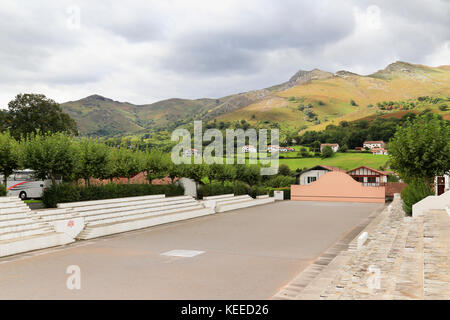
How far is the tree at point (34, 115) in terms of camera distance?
46.6 m

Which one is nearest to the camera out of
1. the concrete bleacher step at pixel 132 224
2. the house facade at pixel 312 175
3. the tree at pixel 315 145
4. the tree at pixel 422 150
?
the concrete bleacher step at pixel 132 224

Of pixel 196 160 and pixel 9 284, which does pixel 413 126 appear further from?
pixel 9 284

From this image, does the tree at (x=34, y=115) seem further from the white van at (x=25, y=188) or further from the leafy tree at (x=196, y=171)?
the leafy tree at (x=196, y=171)

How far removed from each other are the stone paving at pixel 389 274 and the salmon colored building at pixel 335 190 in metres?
32.6

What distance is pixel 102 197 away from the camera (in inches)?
736

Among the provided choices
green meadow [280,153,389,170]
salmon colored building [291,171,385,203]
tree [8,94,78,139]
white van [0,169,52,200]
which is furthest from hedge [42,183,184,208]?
green meadow [280,153,389,170]

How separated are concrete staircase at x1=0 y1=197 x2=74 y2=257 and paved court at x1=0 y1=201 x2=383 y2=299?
0.43 metres

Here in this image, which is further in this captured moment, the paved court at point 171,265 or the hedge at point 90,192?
the hedge at point 90,192

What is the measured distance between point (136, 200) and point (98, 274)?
12126mm

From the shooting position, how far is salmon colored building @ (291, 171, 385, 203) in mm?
42031

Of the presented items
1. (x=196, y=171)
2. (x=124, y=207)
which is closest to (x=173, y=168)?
(x=196, y=171)

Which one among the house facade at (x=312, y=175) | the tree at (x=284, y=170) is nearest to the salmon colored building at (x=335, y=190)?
the house facade at (x=312, y=175)

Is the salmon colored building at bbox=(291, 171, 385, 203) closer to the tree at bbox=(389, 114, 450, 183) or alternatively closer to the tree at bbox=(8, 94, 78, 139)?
the tree at bbox=(389, 114, 450, 183)

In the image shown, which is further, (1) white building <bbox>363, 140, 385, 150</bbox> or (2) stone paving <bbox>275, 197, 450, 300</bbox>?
(1) white building <bbox>363, 140, 385, 150</bbox>
